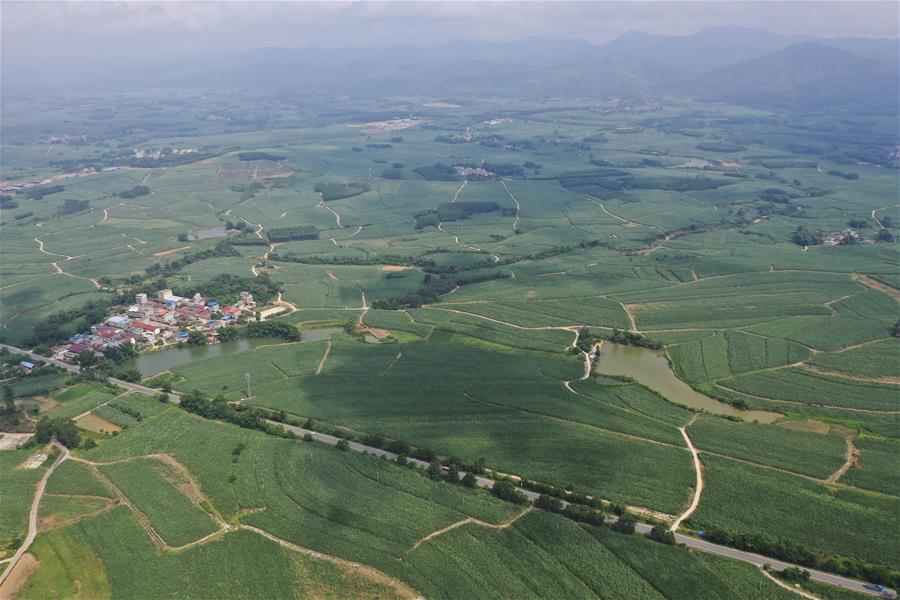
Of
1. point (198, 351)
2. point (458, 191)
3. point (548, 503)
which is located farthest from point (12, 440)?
point (458, 191)

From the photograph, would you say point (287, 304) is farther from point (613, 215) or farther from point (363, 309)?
point (613, 215)

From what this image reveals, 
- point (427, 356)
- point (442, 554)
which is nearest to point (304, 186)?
point (427, 356)

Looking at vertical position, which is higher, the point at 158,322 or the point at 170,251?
the point at 158,322

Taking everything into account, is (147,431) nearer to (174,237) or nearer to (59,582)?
(59,582)

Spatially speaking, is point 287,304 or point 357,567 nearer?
point 357,567

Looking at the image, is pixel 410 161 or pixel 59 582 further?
pixel 410 161
